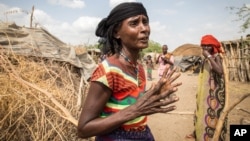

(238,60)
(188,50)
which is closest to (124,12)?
(238,60)

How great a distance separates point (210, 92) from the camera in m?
3.44

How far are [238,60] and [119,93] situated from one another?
38.6 feet

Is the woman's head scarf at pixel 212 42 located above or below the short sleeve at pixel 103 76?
above

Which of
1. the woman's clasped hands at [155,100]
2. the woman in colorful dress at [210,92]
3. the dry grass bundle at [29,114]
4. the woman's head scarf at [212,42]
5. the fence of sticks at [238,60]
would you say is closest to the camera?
the woman's clasped hands at [155,100]

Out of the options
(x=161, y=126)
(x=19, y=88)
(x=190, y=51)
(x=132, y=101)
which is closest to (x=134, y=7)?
(x=132, y=101)

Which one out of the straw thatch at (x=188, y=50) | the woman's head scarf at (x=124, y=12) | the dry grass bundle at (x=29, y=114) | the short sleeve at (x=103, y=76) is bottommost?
the dry grass bundle at (x=29, y=114)

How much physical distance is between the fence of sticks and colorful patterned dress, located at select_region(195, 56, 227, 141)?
8.02m

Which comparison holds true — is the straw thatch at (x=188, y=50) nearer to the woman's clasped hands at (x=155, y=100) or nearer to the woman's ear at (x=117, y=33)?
the woman's ear at (x=117, y=33)

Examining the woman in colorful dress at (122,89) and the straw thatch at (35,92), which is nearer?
the woman in colorful dress at (122,89)

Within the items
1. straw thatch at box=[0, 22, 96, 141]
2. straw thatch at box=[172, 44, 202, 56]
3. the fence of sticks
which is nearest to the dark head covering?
straw thatch at box=[0, 22, 96, 141]

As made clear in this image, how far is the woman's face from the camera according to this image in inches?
55.0

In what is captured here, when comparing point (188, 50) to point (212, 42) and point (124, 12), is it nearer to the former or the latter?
point (212, 42)

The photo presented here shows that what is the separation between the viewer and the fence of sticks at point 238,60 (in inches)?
433

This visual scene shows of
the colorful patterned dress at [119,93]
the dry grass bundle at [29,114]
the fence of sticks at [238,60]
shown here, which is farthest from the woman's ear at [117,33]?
the fence of sticks at [238,60]
